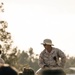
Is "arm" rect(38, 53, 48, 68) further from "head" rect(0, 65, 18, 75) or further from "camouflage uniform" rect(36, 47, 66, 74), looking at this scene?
"head" rect(0, 65, 18, 75)

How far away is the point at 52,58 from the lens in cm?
1270

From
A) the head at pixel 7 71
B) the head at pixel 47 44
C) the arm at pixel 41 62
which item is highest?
the head at pixel 47 44

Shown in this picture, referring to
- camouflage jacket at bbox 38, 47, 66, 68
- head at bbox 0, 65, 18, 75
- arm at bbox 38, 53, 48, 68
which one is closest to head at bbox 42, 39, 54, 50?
camouflage jacket at bbox 38, 47, 66, 68

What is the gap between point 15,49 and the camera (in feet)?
215

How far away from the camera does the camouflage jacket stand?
1252cm

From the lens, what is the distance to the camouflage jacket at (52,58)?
1252 cm

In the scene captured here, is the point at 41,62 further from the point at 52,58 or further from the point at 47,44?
the point at 47,44

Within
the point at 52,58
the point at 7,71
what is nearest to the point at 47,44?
the point at 52,58

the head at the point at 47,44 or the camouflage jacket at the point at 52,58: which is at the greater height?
the head at the point at 47,44

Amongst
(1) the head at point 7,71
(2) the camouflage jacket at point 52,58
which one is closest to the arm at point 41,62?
(2) the camouflage jacket at point 52,58

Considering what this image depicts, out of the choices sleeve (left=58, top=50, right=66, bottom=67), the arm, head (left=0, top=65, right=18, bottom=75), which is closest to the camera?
head (left=0, top=65, right=18, bottom=75)

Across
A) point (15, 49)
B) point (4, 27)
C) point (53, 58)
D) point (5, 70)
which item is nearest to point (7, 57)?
point (15, 49)

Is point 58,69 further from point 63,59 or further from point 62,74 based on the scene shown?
point 63,59

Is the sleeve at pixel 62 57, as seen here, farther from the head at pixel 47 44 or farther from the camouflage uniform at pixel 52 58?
the head at pixel 47 44
